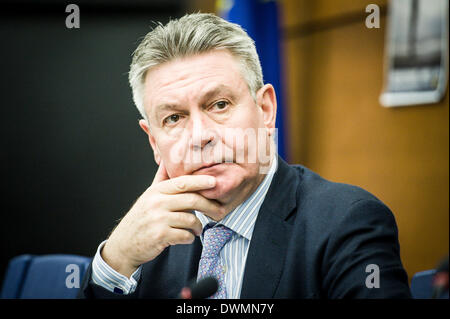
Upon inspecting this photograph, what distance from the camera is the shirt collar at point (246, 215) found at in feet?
4.27

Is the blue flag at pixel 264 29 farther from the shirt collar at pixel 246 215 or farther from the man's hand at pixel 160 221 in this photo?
the man's hand at pixel 160 221

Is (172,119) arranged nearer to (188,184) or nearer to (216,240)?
(188,184)

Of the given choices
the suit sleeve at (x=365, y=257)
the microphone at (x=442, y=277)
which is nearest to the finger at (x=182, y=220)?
the suit sleeve at (x=365, y=257)

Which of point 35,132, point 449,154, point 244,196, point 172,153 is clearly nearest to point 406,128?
point 449,154

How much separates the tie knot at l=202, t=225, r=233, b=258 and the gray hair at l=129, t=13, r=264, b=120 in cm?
43

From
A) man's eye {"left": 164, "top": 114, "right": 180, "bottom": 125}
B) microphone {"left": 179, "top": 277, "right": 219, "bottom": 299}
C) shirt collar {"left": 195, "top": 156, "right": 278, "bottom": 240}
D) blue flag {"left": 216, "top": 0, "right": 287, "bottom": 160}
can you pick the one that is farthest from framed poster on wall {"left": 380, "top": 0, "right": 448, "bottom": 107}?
microphone {"left": 179, "top": 277, "right": 219, "bottom": 299}

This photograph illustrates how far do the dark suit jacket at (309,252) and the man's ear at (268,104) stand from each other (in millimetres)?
181

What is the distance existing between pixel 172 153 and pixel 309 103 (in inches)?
49.9

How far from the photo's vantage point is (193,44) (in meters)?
1.25

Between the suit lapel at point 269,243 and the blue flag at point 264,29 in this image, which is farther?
Answer: the blue flag at point 264,29

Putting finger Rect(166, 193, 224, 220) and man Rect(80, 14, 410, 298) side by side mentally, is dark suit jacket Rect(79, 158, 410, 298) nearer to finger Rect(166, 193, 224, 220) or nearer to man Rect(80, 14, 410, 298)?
man Rect(80, 14, 410, 298)

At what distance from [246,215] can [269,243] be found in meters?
0.13

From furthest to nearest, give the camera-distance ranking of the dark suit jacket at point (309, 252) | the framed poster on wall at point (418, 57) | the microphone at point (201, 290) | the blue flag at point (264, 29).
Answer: the blue flag at point (264, 29) < the framed poster on wall at point (418, 57) < the dark suit jacket at point (309, 252) < the microphone at point (201, 290)

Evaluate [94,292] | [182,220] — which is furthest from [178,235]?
[94,292]
